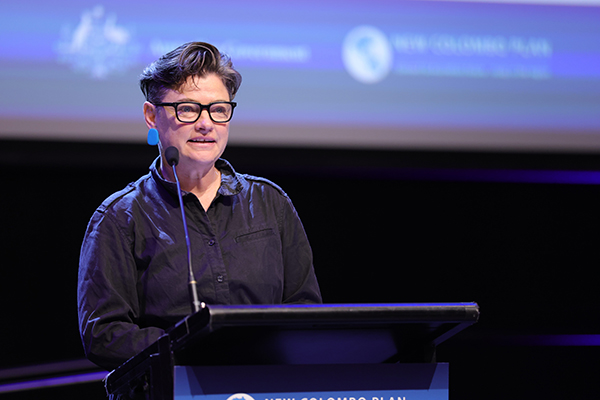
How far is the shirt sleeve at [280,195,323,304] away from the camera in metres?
1.76

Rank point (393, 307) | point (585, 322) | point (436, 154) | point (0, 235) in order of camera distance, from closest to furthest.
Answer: point (393, 307) < point (0, 235) < point (436, 154) < point (585, 322)

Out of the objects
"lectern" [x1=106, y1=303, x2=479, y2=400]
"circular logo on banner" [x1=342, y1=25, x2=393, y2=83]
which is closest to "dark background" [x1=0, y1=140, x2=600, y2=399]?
"circular logo on banner" [x1=342, y1=25, x2=393, y2=83]

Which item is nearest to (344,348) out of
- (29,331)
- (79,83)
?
(79,83)

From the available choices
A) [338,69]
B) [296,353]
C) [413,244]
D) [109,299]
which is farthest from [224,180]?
[413,244]

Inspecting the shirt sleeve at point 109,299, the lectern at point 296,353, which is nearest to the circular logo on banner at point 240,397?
the lectern at point 296,353

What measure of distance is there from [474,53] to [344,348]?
239cm

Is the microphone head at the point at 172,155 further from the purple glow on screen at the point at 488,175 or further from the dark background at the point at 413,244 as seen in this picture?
the purple glow on screen at the point at 488,175

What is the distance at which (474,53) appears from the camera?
3248mm

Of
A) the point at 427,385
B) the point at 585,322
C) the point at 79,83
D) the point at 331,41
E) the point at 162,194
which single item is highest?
the point at 331,41

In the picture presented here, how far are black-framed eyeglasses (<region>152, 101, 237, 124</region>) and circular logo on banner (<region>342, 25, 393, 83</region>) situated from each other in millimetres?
1665

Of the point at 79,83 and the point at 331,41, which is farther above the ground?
the point at 331,41

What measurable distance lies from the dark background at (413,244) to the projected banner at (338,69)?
0.21 m

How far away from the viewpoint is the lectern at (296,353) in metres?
1.04

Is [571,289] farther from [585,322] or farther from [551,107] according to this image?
[551,107]
